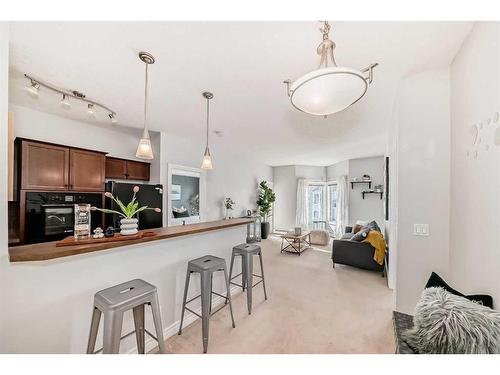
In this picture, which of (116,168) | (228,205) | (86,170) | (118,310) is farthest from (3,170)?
(228,205)

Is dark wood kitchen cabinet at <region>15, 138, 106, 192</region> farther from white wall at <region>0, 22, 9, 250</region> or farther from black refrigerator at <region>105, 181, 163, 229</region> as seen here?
white wall at <region>0, 22, 9, 250</region>

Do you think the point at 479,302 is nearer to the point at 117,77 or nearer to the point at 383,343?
the point at 383,343

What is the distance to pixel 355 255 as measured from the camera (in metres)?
3.72

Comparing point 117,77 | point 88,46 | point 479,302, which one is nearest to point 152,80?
point 117,77

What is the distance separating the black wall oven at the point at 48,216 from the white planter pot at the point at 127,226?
1779mm

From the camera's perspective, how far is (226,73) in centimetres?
193

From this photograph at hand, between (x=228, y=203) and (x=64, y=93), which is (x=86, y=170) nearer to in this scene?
(x=64, y=93)

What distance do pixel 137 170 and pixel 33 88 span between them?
6.16 feet

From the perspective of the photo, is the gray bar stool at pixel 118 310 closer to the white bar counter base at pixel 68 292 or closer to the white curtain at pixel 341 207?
the white bar counter base at pixel 68 292

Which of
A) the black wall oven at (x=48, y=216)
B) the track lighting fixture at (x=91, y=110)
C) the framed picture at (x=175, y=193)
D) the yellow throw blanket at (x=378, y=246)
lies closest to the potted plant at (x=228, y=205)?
the framed picture at (x=175, y=193)

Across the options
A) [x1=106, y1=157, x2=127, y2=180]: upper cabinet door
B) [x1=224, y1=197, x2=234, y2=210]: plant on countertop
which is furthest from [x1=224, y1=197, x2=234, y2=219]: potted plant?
[x1=106, y1=157, x2=127, y2=180]: upper cabinet door

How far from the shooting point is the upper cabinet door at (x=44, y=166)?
2469 mm

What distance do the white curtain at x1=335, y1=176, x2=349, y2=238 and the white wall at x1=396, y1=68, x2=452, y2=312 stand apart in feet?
15.1
